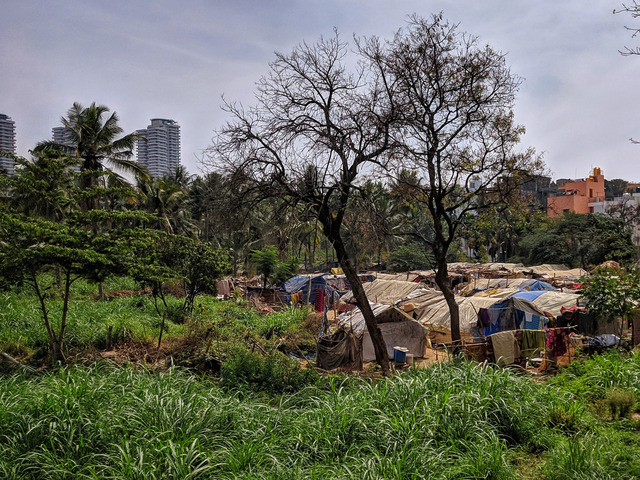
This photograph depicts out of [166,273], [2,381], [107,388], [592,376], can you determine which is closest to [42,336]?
[166,273]

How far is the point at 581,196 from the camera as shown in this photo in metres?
65.8

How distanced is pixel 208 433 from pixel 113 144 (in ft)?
73.1

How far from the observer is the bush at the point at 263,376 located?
9.48 metres

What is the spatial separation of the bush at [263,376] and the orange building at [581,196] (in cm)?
6090

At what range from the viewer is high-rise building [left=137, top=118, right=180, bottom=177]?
323ft

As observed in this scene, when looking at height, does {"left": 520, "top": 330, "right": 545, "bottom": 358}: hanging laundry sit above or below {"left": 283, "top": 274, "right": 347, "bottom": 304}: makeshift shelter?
below

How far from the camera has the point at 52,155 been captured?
1177cm

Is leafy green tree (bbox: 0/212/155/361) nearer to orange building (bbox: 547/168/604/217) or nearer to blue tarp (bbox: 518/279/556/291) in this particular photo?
blue tarp (bbox: 518/279/556/291)

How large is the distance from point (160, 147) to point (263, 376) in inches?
3874

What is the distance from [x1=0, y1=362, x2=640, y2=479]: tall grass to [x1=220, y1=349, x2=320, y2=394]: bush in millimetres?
2721

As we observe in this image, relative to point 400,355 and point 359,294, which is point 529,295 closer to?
point 400,355

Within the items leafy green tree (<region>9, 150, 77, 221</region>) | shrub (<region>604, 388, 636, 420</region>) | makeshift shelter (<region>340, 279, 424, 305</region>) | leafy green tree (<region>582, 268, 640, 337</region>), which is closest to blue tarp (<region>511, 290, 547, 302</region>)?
makeshift shelter (<region>340, 279, 424, 305</region>)

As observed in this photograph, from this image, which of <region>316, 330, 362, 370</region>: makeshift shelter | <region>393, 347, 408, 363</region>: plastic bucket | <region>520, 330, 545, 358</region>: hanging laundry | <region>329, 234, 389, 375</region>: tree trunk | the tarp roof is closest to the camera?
<region>329, 234, 389, 375</region>: tree trunk

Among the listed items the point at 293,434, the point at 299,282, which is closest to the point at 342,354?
the point at 293,434
